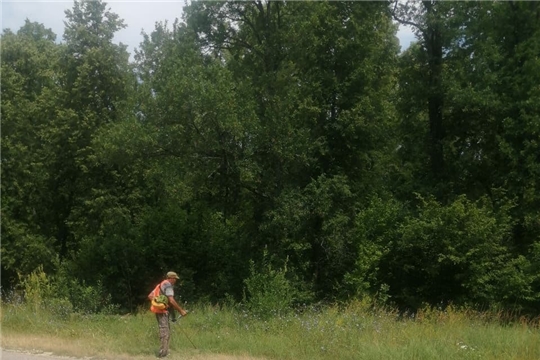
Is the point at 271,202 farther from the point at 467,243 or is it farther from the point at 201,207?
the point at 467,243

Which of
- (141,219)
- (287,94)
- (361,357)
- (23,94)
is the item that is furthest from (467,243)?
(23,94)

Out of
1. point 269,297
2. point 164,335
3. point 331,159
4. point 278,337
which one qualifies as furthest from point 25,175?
point 278,337

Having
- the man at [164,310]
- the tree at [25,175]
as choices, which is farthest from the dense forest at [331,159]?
the man at [164,310]

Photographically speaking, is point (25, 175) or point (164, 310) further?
point (25, 175)

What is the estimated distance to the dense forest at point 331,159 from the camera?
19141 millimetres

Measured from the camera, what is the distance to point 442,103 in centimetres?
2306

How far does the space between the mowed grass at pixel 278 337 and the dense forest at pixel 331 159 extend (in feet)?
15.8

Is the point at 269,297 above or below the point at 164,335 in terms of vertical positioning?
above

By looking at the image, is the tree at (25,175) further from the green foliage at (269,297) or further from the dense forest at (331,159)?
the green foliage at (269,297)

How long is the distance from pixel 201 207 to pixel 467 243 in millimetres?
10123

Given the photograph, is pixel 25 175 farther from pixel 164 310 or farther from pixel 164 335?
pixel 164 335

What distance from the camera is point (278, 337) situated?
429 inches

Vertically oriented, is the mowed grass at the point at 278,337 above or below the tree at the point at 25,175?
below

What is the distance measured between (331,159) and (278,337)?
12319 mm
